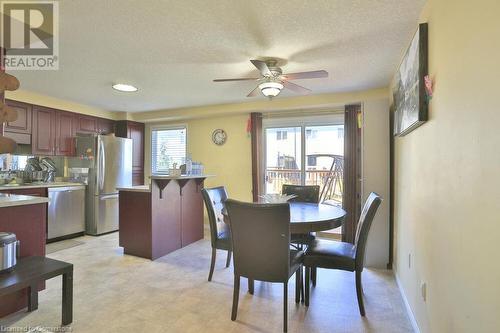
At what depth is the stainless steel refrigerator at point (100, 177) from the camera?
15.2 feet

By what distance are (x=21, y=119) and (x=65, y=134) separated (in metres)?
0.69

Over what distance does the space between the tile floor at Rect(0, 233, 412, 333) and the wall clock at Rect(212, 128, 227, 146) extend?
249 centimetres

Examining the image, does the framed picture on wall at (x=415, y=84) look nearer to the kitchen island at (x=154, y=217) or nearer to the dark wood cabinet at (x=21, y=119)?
the kitchen island at (x=154, y=217)

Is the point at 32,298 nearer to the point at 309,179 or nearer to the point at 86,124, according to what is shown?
the point at 86,124

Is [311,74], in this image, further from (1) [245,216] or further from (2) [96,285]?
(2) [96,285]

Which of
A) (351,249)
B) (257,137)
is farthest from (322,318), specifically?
(257,137)

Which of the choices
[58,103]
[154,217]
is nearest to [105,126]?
[58,103]

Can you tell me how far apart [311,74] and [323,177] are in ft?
8.01

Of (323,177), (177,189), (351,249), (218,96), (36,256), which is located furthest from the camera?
(323,177)

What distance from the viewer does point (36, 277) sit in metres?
1.85

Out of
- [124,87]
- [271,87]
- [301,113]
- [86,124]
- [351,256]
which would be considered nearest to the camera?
[351,256]

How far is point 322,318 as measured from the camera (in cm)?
213

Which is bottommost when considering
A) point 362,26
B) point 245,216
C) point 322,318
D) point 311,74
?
point 322,318

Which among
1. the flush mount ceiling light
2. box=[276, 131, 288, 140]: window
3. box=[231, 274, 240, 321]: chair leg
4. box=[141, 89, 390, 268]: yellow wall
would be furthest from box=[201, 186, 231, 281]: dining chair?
box=[276, 131, 288, 140]: window
